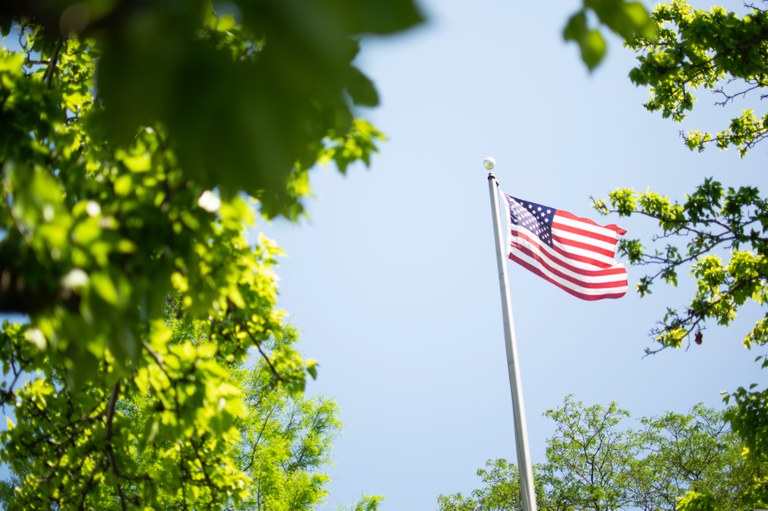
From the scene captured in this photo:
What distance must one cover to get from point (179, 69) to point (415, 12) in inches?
14.0

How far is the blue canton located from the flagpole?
29 centimetres

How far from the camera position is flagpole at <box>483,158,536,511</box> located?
793cm

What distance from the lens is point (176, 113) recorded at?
0.91 m

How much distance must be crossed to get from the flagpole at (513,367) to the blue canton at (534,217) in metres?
0.29

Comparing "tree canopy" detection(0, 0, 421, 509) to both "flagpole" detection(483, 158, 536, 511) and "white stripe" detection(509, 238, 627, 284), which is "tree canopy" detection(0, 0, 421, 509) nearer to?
"flagpole" detection(483, 158, 536, 511)

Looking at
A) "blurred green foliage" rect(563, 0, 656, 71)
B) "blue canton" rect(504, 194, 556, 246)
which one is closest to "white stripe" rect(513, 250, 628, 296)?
"blue canton" rect(504, 194, 556, 246)

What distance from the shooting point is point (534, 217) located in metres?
10.7

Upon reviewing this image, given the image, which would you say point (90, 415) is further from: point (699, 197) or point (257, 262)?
point (699, 197)

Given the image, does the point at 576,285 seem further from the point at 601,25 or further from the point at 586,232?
the point at 601,25

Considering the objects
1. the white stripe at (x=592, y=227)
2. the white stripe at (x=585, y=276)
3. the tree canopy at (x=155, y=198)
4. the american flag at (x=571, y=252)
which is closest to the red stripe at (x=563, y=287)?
the american flag at (x=571, y=252)

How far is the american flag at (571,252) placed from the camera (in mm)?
10148

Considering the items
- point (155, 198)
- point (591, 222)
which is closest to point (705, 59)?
point (591, 222)

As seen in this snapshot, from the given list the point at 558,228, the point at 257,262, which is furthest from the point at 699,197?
the point at 257,262

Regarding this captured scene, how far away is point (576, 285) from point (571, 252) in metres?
0.56
